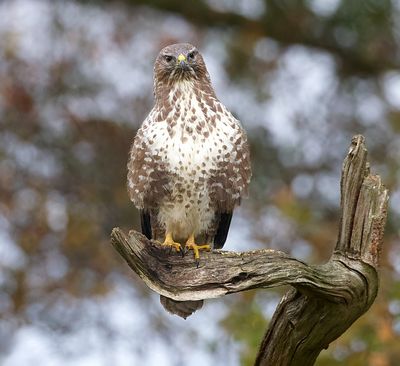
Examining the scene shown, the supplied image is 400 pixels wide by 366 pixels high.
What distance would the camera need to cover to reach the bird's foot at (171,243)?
Answer: 255 inches

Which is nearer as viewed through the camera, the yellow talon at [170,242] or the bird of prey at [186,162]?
the yellow talon at [170,242]

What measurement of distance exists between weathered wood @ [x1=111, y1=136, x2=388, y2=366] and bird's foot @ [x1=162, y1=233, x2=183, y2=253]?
73 centimetres

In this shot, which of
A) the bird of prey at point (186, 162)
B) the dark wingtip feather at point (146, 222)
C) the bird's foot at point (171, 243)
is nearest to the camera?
the bird's foot at point (171, 243)

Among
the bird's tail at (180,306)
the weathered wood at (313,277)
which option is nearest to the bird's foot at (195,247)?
the bird's tail at (180,306)

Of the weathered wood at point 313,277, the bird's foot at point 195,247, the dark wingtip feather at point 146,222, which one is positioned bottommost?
the weathered wood at point 313,277

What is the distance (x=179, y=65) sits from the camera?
23.5ft

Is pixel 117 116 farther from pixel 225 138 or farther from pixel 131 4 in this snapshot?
pixel 225 138

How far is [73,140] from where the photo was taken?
12234mm

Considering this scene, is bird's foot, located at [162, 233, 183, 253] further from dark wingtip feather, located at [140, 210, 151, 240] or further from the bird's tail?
the bird's tail

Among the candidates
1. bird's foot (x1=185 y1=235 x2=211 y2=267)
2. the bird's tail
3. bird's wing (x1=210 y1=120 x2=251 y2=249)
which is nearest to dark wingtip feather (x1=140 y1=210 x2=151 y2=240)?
bird's foot (x1=185 y1=235 x2=211 y2=267)

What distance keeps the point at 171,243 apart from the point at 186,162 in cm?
48

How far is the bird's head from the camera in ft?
23.6

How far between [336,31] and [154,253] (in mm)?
6538

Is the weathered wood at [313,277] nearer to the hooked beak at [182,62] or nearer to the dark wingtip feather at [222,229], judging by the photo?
the dark wingtip feather at [222,229]
